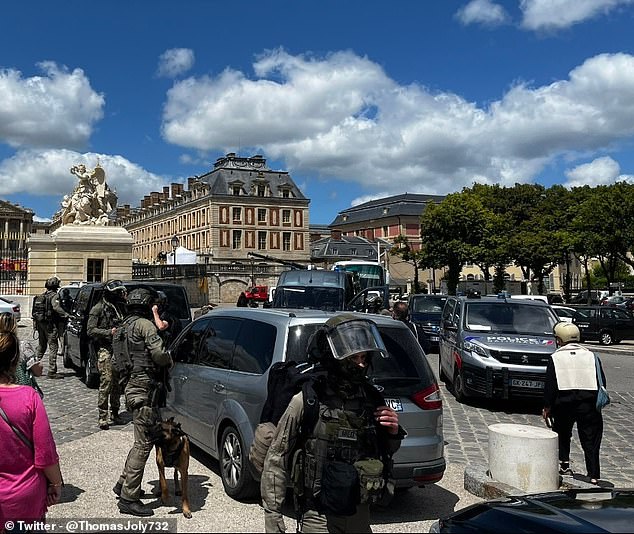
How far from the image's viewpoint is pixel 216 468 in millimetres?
7156

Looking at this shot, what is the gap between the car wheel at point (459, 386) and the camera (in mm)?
11512

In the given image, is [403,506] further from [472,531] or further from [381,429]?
[381,429]

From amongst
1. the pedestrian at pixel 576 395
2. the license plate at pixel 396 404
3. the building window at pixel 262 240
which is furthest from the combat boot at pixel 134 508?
the building window at pixel 262 240

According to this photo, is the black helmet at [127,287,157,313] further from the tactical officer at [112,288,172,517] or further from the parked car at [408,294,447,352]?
the parked car at [408,294,447,352]

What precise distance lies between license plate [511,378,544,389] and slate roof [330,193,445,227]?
313 feet

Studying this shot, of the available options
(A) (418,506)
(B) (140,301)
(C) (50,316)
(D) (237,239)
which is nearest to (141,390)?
(B) (140,301)

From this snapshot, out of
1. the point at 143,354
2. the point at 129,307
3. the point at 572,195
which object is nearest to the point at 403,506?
the point at 143,354

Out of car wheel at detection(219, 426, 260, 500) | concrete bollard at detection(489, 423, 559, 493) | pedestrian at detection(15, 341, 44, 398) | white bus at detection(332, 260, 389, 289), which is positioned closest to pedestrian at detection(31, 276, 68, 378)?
pedestrian at detection(15, 341, 44, 398)

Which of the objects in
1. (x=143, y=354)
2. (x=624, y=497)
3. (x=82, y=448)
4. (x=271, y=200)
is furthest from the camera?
(x=271, y=200)

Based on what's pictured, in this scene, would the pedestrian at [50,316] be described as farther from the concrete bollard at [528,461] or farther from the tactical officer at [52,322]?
the concrete bollard at [528,461]

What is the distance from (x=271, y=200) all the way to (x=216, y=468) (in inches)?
3168

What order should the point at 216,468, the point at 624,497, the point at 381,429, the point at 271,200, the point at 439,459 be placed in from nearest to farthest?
1. the point at 381,429
2. the point at 624,497
3. the point at 439,459
4. the point at 216,468
5. the point at 271,200

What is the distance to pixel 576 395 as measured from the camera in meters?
6.52

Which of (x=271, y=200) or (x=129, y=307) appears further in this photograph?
(x=271, y=200)
